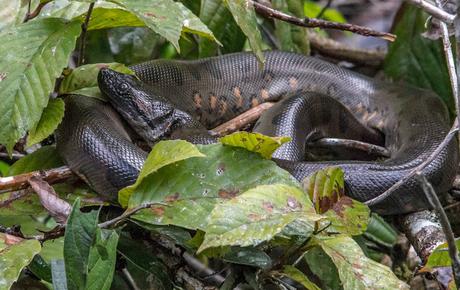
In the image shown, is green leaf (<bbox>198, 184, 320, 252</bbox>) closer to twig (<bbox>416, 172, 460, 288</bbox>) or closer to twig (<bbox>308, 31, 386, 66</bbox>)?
twig (<bbox>416, 172, 460, 288</bbox>)

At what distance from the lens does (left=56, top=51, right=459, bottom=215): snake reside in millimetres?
2486

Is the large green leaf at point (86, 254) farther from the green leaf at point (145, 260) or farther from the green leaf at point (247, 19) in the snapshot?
the green leaf at point (247, 19)

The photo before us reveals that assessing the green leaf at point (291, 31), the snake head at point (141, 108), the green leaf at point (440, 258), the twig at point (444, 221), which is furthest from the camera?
the green leaf at point (291, 31)

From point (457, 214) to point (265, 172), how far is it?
44.5 inches

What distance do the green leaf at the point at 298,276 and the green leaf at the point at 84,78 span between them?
893 mm

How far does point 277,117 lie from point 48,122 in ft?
3.36

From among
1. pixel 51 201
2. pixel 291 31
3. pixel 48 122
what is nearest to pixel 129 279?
pixel 51 201

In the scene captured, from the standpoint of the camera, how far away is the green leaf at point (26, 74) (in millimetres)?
2133

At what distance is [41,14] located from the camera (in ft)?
8.45

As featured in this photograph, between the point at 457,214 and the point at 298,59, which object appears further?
the point at 298,59

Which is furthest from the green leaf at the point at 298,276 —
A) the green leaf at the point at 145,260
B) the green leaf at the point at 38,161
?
the green leaf at the point at 38,161

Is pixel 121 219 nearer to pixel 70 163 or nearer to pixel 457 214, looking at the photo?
pixel 70 163

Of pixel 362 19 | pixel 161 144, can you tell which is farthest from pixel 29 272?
pixel 362 19

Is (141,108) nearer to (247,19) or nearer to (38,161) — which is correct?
(38,161)
